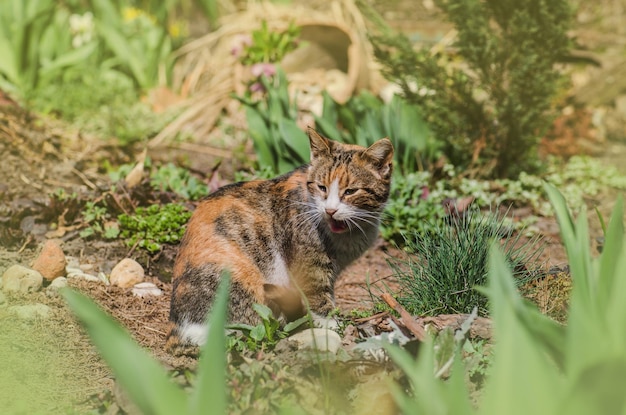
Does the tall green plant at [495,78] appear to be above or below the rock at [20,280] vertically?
above

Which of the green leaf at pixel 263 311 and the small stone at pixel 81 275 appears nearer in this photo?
the green leaf at pixel 263 311

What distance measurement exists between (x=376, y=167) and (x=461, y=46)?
2485 mm

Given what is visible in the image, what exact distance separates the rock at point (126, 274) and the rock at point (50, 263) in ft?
0.94

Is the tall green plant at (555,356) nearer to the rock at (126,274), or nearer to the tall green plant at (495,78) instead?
the rock at (126,274)

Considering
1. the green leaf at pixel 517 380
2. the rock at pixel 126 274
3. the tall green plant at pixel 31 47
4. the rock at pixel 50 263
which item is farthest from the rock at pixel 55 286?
the tall green plant at pixel 31 47

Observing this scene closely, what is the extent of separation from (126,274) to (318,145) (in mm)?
1373

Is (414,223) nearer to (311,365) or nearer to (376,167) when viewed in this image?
(376,167)

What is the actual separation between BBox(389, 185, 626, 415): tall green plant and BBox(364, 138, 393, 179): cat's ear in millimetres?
1473

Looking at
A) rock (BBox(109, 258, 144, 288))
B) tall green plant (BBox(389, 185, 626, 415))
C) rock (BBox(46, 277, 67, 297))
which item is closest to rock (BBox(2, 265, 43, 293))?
rock (BBox(46, 277, 67, 297))

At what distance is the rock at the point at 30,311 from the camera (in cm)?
340

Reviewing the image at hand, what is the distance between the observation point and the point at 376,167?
3441 mm

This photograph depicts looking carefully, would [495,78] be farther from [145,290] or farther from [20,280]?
[20,280]

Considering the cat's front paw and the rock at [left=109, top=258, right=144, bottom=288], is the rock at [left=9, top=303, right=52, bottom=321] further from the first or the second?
the cat's front paw

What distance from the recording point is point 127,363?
63.4 inches
